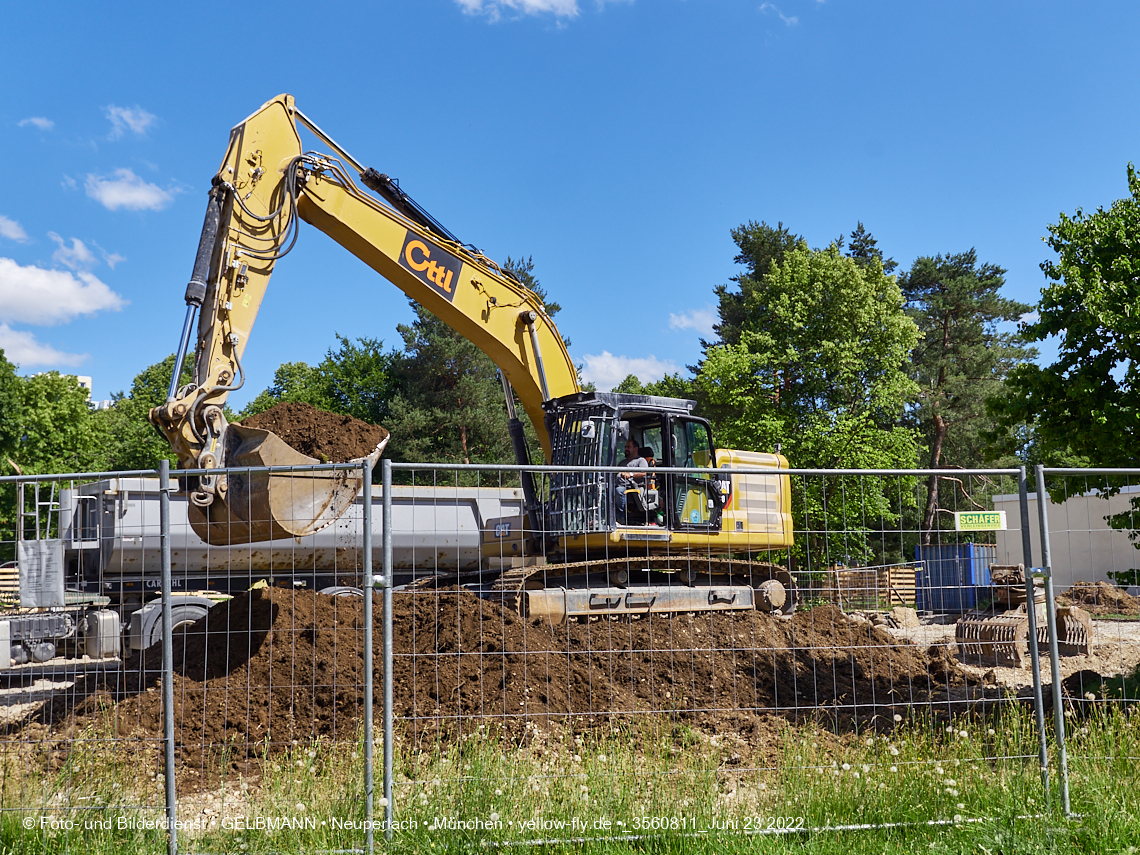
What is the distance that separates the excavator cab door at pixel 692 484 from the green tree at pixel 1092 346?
3701 mm

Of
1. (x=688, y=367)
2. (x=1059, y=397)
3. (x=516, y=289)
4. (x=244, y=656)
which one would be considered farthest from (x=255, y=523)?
(x=688, y=367)

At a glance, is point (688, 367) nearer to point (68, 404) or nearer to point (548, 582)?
point (68, 404)

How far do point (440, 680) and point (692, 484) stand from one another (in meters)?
4.61

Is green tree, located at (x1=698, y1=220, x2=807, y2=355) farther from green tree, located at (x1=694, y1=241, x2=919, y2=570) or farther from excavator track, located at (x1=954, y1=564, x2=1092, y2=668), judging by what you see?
excavator track, located at (x1=954, y1=564, x2=1092, y2=668)

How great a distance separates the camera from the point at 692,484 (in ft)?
34.9

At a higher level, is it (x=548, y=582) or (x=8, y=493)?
(x=8, y=493)

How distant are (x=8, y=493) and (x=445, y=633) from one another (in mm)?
30030

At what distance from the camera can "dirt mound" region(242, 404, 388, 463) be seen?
760cm

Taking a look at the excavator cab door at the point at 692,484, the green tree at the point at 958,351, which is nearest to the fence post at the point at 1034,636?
the excavator cab door at the point at 692,484

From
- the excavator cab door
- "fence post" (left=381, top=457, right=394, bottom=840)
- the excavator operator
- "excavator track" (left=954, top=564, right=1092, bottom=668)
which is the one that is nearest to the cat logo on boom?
the excavator operator

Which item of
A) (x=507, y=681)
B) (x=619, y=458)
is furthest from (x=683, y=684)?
(x=619, y=458)

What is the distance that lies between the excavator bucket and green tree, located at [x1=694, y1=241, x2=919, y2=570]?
20865 mm

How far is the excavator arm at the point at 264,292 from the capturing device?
6.88m

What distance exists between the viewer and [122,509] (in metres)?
10.9
